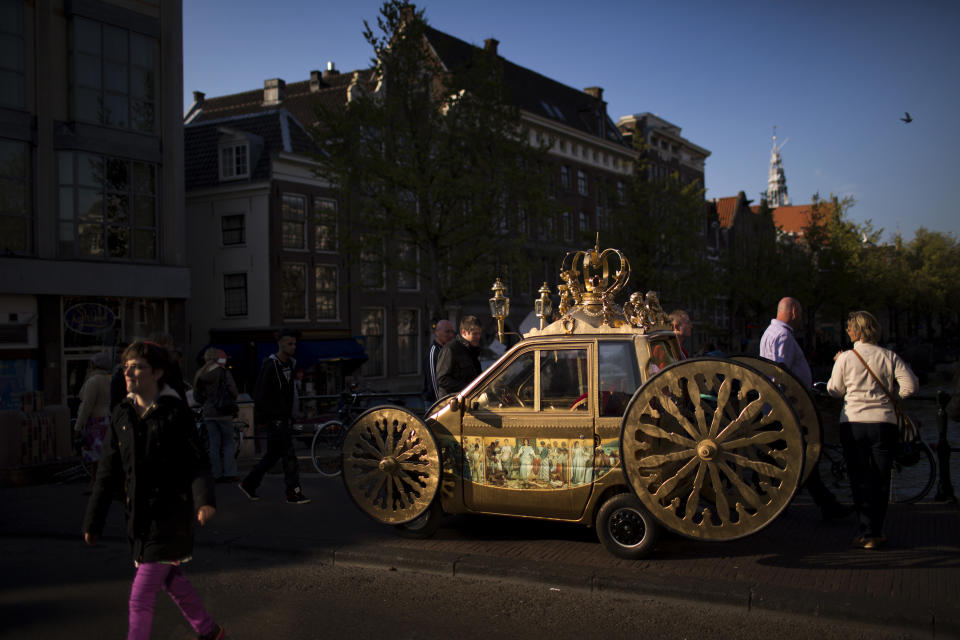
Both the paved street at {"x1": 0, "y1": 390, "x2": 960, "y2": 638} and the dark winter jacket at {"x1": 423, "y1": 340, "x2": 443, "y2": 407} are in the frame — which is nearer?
the paved street at {"x1": 0, "y1": 390, "x2": 960, "y2": 638}

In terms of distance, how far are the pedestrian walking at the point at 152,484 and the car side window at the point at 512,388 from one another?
107 inches

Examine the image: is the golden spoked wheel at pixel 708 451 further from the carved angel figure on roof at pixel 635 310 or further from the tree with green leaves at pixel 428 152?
the tree with green leaves at pixel 428 152

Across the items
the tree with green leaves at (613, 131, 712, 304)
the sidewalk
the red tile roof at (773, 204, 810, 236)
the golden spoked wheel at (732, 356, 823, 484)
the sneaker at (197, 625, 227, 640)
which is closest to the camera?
the sneaker at (197, 625, 227, 640)

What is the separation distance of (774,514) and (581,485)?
1.44 meters

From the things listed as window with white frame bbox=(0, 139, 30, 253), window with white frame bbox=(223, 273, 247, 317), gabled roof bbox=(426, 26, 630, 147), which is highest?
gabled roof bbox=(426, 26, 630, 147)

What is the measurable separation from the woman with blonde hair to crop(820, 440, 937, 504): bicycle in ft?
4.40

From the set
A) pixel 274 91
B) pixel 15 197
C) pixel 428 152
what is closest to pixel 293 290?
pixel 428 152

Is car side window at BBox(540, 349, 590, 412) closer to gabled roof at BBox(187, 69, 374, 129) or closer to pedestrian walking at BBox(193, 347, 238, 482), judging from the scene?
pedestrian walking at BBox(193, 347, 238, 482)

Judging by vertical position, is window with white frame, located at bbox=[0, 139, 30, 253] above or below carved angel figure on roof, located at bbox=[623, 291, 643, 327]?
above

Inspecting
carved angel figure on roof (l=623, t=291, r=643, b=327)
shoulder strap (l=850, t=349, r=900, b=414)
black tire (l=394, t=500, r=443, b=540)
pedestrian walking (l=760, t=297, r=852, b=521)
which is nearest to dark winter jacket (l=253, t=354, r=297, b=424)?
black tire (l=394, t=500, r=443, b=540)

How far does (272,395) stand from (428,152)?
1352 centimetres

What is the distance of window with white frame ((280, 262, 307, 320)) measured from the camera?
95.1 ft

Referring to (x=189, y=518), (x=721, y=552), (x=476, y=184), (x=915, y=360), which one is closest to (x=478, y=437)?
(x=721, y=552)

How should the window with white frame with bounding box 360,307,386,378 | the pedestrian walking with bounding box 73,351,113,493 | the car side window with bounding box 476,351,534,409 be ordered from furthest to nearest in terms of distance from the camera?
the window with white frame with bounding box 360,307,386,378, the pedestrian walking with bounding box 73,351,113,493, the car side window with bounding box 476,351,534,409
